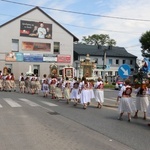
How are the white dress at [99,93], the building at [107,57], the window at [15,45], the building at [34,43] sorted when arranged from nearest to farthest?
the white dress at [99,93]
the building at [34,43]
the window at [15,45]
the building at [107,57]

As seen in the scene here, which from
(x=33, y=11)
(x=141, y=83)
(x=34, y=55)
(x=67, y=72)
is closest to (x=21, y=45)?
(x=34, y=55)

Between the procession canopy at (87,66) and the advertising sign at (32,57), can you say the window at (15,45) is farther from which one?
the procession canopy at (87,66)

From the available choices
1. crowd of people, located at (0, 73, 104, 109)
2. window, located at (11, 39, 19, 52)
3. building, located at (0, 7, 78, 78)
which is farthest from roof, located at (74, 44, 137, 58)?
crowd of people, located at (0, 73, 104, 109)

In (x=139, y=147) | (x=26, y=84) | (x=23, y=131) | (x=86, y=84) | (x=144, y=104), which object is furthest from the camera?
(x=26, y=84)

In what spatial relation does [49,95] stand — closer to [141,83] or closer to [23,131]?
[141,83]

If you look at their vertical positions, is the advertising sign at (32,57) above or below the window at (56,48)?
below

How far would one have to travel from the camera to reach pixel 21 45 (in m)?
52.8

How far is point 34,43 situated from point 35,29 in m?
2.36

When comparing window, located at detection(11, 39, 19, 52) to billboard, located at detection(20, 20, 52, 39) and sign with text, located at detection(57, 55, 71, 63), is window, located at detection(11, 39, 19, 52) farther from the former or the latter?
sign with text, located at detection(57, 55, 71, 63)

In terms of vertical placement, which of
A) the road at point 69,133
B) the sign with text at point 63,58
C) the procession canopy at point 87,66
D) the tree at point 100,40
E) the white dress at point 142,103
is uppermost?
the tree at point 100,40

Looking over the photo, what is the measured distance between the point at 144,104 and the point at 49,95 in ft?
43.7

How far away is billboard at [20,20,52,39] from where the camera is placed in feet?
174

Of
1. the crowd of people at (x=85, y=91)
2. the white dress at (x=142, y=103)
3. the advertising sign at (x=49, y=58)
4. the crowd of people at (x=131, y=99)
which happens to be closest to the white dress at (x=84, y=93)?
the crowd of people at (x=85, y=91)

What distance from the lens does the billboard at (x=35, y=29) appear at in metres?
53.2
